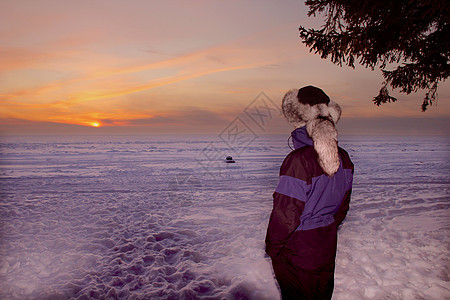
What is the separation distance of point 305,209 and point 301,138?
527 mm

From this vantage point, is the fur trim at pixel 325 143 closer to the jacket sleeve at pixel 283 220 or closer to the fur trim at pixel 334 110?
the fur trim at pixel 334 110

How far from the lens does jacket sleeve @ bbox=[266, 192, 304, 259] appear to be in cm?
186

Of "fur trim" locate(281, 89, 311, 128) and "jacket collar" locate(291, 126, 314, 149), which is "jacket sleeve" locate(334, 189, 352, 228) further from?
"fur trim" locate(281, 89, 311, 128)

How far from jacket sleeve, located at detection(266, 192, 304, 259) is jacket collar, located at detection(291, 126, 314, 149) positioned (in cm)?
44

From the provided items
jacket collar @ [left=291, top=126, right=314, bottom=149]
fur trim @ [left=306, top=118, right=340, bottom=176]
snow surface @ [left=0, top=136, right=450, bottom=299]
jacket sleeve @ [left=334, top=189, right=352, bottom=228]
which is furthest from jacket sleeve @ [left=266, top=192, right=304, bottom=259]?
snow surface @ [left=0, top=136, right=450, bottom=299]

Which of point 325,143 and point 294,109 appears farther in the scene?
point 294,109

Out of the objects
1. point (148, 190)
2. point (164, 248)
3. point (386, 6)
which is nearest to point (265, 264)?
point (164, 248)

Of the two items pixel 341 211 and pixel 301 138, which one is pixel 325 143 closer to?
pixel 301 138

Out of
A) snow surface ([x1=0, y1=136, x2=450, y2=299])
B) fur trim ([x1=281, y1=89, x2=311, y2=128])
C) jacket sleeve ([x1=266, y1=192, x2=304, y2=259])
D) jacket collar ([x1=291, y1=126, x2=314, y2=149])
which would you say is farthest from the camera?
snow surface ([x1=0, y1=136, x2=450, y2=299])

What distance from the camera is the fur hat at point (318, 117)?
6.28ft

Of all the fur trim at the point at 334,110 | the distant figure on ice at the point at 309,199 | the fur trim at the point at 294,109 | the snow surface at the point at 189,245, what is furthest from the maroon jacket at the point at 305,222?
the snow surface at the point at 189,245

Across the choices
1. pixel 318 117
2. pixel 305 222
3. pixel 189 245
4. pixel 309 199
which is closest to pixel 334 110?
pixel 318 117

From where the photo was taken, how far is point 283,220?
188cm

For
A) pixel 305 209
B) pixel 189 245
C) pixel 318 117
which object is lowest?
pixel 189 245
